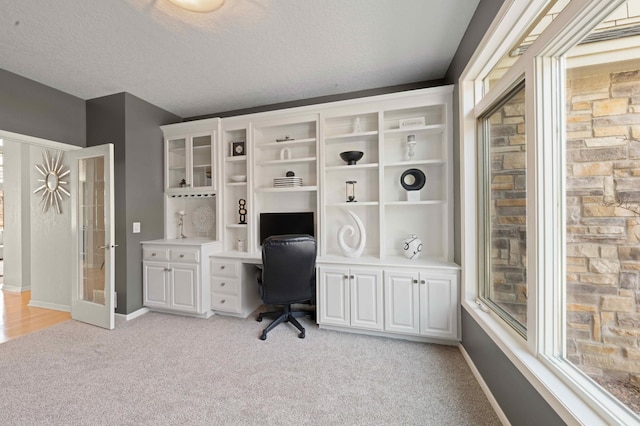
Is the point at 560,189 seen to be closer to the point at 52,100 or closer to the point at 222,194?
the point at 222,194

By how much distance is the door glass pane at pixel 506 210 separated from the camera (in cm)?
154

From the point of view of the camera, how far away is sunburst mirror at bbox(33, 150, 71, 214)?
3416 mm

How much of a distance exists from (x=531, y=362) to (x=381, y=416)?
0.90 m

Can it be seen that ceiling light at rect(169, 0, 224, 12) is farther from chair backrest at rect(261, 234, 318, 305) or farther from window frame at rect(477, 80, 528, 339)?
window frame at rect(477, 80, 528, 339)

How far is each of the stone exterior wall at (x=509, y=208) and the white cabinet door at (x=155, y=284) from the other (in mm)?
3421

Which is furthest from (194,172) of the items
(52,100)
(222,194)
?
(52,100)

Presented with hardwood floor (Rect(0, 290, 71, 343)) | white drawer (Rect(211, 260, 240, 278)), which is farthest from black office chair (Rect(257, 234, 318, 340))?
hardwood floor (Rect(0, 290, 71, 343))

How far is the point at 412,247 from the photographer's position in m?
2.57

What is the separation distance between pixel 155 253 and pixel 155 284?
1.26 feet

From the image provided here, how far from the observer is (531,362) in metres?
1.24

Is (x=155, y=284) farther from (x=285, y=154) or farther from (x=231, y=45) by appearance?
(x=231, y=45)

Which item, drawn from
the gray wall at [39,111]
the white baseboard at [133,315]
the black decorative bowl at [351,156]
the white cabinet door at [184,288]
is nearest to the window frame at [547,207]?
the black decorative bowl at [351,156]

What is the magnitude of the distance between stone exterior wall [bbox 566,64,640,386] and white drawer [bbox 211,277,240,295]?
279cm

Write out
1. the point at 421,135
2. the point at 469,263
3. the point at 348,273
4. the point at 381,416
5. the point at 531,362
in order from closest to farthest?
1. the point at 531,362
2. the point at 381,416
3. the point at 469,263
4. the point at 348,273
5. the point at 421,135
